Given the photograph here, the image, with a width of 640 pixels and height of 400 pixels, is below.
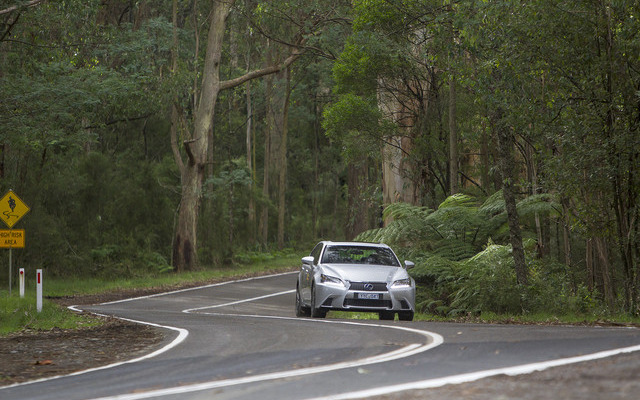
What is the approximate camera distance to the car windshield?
16484mm

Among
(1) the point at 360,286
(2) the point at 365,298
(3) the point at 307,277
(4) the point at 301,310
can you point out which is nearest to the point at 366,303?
(2) the point at 365,298

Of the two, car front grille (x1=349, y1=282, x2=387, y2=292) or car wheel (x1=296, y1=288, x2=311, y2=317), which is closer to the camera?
car front grille (x1=349, y1=282, x2=387, y2=292)

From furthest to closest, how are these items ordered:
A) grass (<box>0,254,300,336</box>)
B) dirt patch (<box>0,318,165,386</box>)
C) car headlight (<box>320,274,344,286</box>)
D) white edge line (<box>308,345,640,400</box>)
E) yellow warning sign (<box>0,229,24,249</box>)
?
yellow warning sign (<box>0,229,24,249</box>) < grass (<box>0,254,300,336</box>) < car headlight (<box>320,274,344,286</box>) < dirt patch (<box>0,318,165,386</box>) < white edge line (<box>308,345,640,400</box>)

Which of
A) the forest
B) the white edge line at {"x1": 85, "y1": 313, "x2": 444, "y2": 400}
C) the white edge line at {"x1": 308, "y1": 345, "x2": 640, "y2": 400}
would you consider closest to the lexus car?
the forest

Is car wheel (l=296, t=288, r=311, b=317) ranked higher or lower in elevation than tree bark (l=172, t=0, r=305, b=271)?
lower

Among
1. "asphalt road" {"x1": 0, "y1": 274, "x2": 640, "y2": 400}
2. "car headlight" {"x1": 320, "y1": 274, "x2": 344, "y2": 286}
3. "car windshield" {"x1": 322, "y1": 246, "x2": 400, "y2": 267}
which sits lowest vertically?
"asphalt road" {"x1": 0, "y1": 274, "x2": 640, "y2": 400}

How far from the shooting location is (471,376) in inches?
284

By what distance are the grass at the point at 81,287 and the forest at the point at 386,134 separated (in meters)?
1.15

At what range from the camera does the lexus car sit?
15.4 metres

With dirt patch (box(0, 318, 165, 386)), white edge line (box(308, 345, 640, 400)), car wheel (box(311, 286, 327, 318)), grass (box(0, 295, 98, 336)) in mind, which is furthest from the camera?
grass (box(0, 295, 98, 336))

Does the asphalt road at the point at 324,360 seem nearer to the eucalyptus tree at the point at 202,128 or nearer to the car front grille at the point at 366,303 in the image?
the car front grille at the point at 366,303

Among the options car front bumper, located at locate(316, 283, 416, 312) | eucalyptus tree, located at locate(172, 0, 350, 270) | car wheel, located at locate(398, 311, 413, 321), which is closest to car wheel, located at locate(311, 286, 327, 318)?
car front bumper, located at locate(316, 283, 416, 312)

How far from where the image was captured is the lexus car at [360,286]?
50.4 feet

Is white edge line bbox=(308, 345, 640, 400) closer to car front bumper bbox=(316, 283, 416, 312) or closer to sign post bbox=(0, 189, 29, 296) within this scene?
car front bumper bbox=(316, 283, 416, 312)
